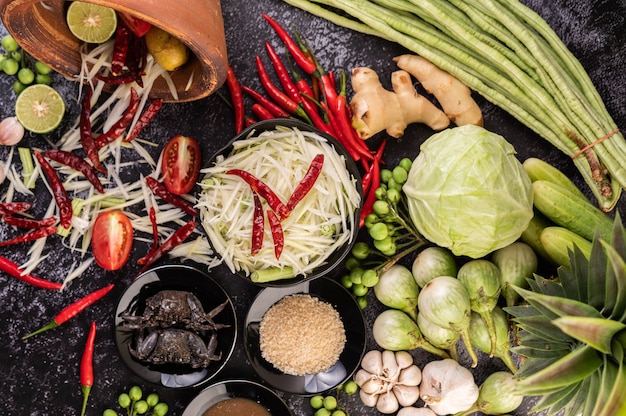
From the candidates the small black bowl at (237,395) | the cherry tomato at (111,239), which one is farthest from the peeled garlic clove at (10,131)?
the small black bowl at (237,395)

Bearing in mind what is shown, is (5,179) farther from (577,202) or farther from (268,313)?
(577,202)

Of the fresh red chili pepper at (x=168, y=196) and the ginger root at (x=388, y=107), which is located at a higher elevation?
the ginger root at (x=388, y=107)

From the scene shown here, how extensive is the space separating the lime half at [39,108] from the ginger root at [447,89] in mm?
1795

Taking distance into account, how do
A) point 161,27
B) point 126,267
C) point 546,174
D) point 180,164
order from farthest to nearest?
1. point 126,267
2. point 180,164
3. point 546,174
4. point 161,27

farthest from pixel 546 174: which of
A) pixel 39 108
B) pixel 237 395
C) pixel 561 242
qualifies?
pixel 39 108

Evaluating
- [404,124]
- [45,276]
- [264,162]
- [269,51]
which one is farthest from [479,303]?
[45,276]

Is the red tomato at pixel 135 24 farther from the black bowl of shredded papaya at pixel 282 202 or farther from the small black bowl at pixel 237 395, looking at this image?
the small black bowl at pixel 237 395

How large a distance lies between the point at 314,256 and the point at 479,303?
2.80 ft

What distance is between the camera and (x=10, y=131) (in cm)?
305

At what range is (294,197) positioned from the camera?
2.78 m

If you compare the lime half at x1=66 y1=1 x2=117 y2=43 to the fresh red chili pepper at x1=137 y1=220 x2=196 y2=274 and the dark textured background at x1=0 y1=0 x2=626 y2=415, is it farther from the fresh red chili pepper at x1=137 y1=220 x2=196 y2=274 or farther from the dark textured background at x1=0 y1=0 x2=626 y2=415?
the fresh red chili pepper at x1=137 y1=220 x2=196 y2=274

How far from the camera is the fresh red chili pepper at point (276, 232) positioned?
9.17 feet

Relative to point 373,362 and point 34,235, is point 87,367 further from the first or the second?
point 373,362

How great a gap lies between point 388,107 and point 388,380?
1450mm
